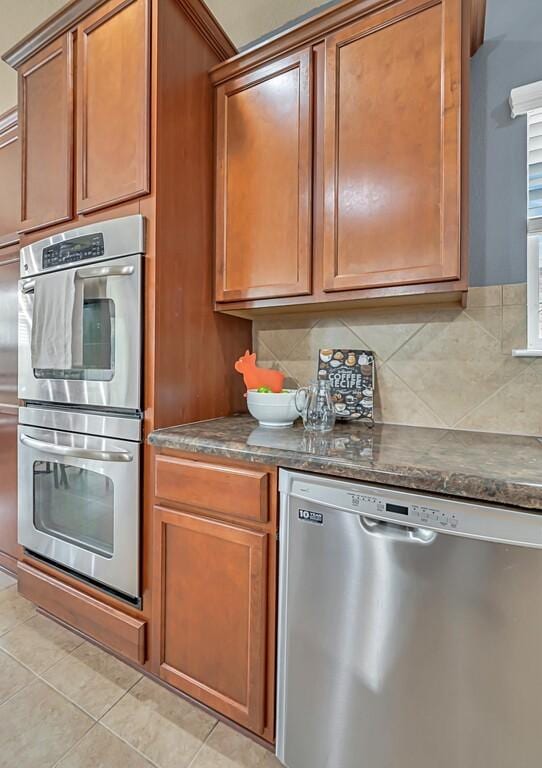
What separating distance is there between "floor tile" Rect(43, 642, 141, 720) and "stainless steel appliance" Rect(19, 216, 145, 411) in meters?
1.03

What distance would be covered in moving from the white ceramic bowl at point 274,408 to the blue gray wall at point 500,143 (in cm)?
86

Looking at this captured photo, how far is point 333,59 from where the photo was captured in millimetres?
1362

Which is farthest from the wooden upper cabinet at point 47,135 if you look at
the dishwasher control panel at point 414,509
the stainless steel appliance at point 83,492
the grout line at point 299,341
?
the dishwasher control panel at point 414,509

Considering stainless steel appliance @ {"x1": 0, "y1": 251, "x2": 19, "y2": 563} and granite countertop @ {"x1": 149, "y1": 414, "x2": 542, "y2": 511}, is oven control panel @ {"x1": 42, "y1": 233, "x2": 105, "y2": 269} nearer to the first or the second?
stainless steel appliance @ {"x1": 0, "y1": 251, "x2": 19, "y2": 563}

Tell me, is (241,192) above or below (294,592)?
above

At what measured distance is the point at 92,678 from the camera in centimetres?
142

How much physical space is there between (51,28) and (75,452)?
1.80 m

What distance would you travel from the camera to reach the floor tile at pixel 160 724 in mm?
1152

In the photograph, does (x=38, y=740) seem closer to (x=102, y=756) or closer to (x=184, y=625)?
(x=102, y=756)

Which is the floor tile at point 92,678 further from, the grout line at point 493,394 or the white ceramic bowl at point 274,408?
the grout line at point 493,394

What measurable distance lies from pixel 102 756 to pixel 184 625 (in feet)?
1.33

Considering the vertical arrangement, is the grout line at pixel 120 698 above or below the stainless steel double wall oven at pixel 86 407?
below

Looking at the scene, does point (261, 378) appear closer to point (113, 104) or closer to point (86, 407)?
point (86, 407)

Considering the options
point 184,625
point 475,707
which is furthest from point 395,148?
point 184,625
